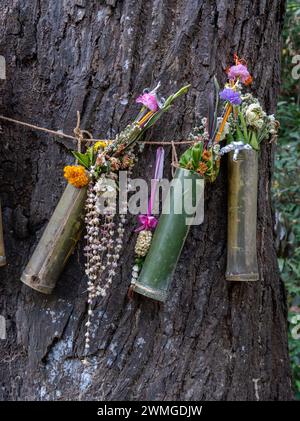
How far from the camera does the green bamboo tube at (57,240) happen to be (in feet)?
4.00

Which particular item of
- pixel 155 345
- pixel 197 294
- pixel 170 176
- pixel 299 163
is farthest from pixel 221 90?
pixel 299 163

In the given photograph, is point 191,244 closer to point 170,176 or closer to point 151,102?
point 170,176

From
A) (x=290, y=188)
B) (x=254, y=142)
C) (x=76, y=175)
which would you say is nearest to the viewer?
(x=76, y=175)

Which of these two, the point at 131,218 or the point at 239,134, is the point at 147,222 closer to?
the point at 131,218

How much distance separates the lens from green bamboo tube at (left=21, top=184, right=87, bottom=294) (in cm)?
122

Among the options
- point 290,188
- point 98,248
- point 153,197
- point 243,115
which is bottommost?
point 98,248

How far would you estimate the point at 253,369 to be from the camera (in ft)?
4.70

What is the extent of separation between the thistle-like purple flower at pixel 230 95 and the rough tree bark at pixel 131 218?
86 millimetres

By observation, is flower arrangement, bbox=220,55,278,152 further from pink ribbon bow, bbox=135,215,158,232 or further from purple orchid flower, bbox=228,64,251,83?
pink ribbon bow, bbox=135,215,158,232

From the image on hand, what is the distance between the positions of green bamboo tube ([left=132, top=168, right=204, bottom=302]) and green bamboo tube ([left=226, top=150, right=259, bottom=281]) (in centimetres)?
11

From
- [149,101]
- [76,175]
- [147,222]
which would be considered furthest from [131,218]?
[149,101]

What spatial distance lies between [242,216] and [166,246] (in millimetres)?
215

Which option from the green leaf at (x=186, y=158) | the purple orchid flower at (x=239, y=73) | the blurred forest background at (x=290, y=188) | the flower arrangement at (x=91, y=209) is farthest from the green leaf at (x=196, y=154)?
the blurred forest background at (x=290, y=188)

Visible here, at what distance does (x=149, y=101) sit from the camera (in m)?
1.21
